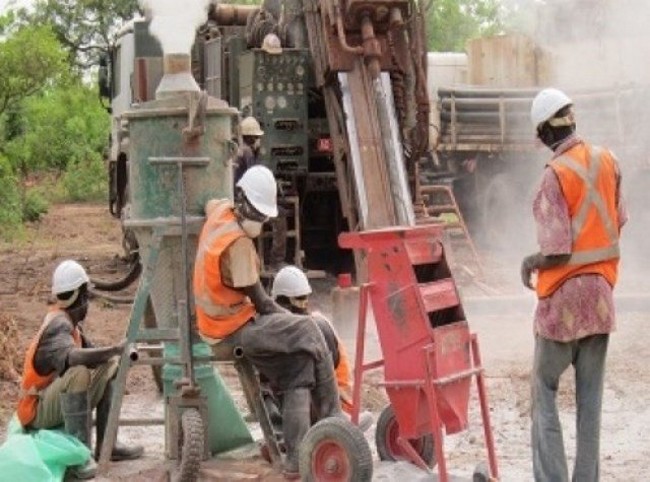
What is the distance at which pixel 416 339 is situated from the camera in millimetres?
6008

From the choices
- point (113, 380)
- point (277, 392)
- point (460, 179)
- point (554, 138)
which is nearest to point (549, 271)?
point (554, 138)

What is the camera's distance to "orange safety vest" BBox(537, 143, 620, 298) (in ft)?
19.0

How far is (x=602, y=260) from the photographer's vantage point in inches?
229

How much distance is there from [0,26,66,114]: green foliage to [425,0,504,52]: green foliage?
27986 millimetres

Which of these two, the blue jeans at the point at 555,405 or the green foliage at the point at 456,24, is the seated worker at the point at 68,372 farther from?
the green foliage at the point at 456,24

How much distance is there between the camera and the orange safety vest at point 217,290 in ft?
21.1

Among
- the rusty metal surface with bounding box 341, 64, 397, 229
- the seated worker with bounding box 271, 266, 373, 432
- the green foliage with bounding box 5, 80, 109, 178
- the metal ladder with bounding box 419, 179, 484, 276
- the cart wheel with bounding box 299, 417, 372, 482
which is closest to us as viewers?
the cart wheel with bounding box 299, 417, 372, 482

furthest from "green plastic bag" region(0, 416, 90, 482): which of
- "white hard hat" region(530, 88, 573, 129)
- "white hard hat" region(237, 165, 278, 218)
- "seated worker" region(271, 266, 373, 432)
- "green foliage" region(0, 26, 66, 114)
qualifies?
"green foliage" region(0, 26, 66, 114)

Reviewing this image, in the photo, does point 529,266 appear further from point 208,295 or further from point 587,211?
point 208,295

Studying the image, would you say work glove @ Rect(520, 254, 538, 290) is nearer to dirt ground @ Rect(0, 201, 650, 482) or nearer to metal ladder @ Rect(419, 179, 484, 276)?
dirt ground @ Rect(0, 201, 650, 482)

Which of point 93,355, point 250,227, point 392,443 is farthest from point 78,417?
point 392,443

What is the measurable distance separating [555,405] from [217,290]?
5.64ft

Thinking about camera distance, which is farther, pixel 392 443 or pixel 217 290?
pixel 392 443

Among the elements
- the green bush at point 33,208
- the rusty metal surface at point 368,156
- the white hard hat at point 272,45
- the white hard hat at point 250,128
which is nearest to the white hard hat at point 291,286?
the rusty metal surface at point 368,156
